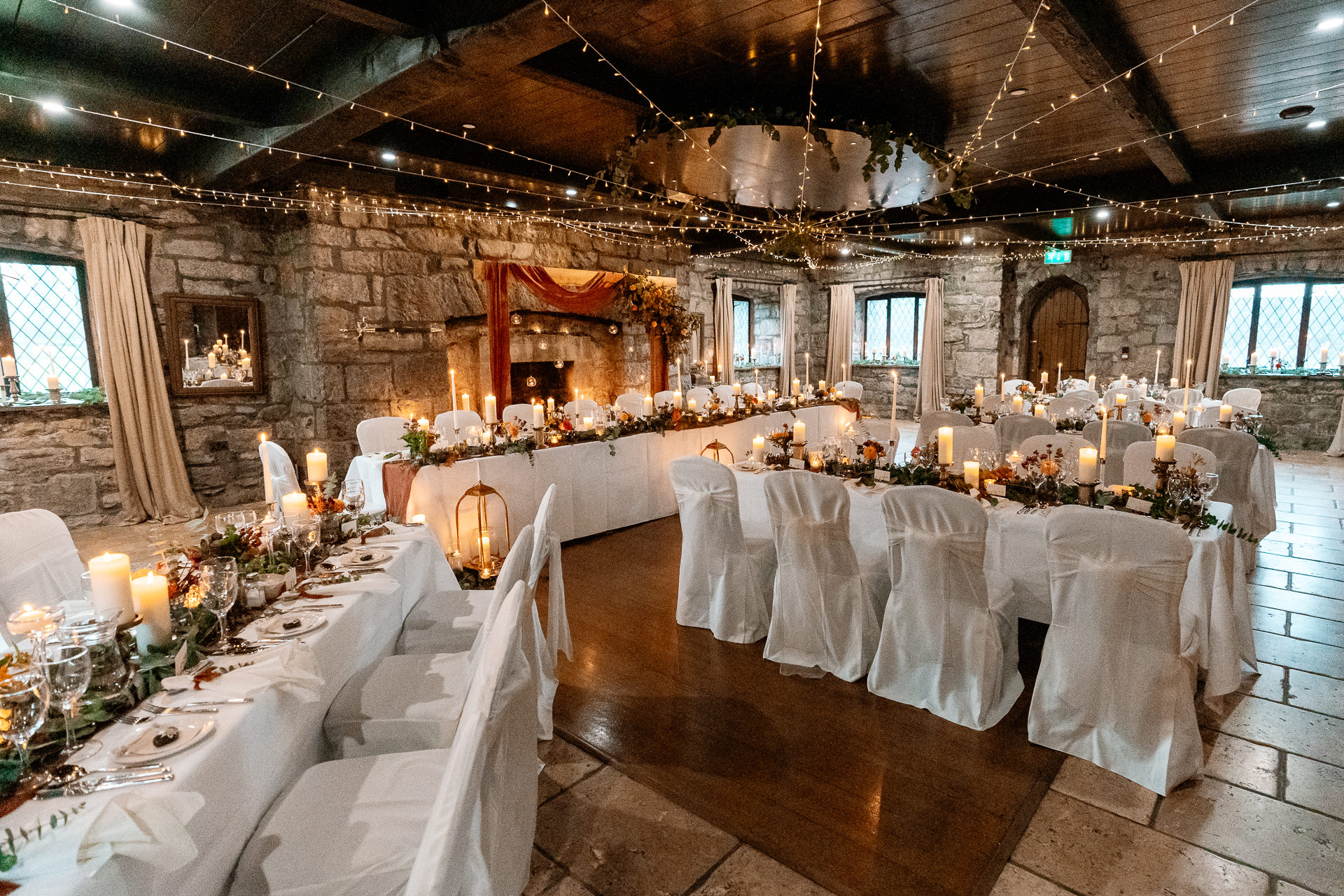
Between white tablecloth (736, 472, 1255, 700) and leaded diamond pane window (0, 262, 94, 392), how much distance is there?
6.23 metres

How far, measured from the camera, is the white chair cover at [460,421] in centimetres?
566

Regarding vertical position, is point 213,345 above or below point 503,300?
below

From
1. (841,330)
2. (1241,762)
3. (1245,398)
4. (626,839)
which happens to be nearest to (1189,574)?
(1241,762)

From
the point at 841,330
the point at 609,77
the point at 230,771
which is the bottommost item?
the point at 230,771

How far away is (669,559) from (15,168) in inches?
232

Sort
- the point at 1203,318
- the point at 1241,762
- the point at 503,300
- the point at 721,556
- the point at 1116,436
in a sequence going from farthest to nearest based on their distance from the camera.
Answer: the point at 1203,318
the point at 503,300
the point at 1116,436
the point at 721,556
the point at 1241,762

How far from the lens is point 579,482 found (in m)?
5.44

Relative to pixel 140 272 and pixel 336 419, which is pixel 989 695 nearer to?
pixel 336 419

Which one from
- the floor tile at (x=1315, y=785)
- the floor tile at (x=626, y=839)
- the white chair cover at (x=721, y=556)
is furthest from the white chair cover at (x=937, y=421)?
the floor tile at (x=626, y=839)

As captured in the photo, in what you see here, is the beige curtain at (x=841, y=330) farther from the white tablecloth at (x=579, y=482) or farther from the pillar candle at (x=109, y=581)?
the pillar candle at (x=109, y=581)

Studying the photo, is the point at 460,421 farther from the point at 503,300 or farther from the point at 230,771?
the point at 230,771

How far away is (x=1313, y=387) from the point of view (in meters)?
Result: 9.30

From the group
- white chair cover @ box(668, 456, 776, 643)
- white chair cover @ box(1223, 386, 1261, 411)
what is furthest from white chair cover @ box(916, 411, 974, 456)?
white chair cover @ box(1223, 386, 1261, 411)

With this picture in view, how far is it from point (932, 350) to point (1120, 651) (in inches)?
429
